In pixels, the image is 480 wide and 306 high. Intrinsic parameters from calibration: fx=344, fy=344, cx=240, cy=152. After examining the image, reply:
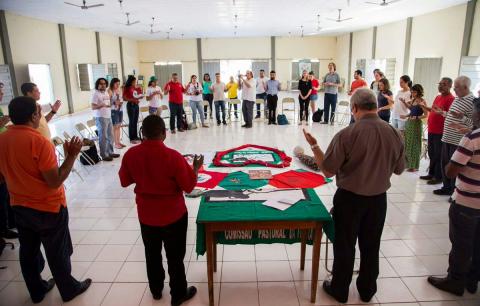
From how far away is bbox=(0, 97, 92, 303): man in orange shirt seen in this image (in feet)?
7.43

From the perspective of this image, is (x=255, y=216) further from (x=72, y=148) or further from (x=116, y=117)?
(x=116, y=117)

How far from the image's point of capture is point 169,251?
2.46 m

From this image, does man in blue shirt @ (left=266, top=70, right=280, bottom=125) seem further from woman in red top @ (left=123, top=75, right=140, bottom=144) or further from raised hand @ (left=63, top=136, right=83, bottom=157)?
raised hand @ (left=63, top=136, right=83, bottom=157)

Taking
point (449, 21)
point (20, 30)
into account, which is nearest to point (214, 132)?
point (20, 30)

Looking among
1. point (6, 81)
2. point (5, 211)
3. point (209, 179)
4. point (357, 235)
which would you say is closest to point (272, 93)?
point (209, 179)

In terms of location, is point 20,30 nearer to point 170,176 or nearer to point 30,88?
point 30,88

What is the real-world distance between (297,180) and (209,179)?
4.29 ft

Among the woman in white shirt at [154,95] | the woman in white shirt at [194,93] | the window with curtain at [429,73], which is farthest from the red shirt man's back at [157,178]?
the window with curtain at [429,73]

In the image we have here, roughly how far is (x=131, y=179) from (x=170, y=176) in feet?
1.02

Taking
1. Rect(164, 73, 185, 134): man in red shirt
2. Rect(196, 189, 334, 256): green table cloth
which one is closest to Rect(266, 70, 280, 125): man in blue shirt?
Rect(164, 73, 185, 134): man in red shirt

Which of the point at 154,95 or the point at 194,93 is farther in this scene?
the point at 194,93

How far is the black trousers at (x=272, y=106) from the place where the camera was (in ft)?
32.5

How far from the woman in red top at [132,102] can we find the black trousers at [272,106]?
3.80 metres

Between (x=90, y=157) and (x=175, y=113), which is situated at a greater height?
(x=175, y=113)
